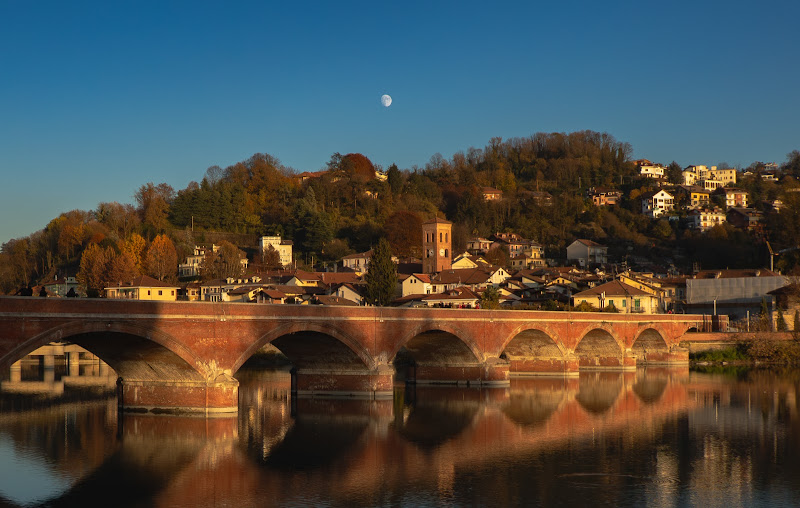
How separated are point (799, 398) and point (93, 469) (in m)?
32.2

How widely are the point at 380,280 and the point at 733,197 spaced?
72610 mm

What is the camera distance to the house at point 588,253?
98056mm

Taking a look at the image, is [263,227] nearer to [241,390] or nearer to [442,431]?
[241,390]

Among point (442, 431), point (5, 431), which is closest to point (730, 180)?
point (442, 431)

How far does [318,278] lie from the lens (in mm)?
78750

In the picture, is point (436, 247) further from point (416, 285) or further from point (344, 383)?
point (344, 383)

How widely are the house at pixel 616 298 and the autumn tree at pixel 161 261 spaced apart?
40.7 meters

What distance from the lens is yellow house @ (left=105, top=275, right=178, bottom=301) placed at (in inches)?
2820

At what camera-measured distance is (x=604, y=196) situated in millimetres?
121062

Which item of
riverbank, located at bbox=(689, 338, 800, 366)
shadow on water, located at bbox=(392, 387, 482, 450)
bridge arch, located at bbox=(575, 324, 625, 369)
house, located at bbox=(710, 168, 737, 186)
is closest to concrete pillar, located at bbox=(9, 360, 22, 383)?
shadow on water, located at bbox=(392, 387, 482, 450)

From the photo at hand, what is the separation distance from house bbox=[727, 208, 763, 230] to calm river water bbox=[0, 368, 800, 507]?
68585 millimetres

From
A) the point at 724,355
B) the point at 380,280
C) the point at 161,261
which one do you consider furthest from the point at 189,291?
the point at 724,355

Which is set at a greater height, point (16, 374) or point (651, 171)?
point (651, 171)

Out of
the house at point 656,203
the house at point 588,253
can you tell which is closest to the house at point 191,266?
the house at point 588,253
